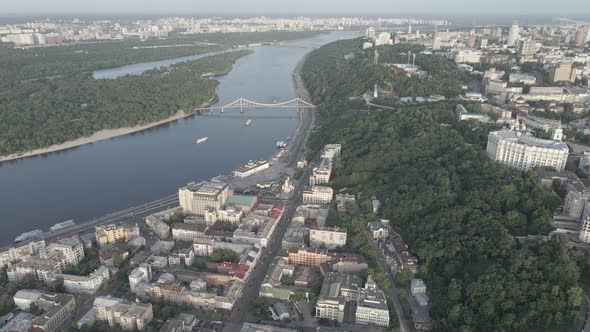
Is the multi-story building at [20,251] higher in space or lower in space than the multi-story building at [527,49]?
lower

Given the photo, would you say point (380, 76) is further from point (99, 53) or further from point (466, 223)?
point (99, 53)

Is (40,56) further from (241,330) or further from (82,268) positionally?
(241,330)

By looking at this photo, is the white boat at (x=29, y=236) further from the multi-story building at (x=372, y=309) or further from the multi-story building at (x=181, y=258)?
the multi-story building at (x=372, y=309)

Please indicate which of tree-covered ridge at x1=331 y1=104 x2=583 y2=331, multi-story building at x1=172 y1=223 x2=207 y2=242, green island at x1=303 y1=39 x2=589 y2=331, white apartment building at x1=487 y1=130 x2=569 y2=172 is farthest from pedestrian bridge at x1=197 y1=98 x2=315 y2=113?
multi-story building at x1=172 y1=223 x2=207 y2=242

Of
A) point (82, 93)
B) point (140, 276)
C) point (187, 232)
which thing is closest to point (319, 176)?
point (187, 232)

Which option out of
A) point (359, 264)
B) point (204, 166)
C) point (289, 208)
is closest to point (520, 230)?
point (359, 264)

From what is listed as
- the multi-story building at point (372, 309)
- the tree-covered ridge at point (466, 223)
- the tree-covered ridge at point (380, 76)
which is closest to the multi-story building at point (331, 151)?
the tree-covered ridge at point (466, 223)

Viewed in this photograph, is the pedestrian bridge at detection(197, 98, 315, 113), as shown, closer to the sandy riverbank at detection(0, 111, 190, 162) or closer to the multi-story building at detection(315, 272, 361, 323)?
the sandy riverbank at detection(0, 111, 190, 162)
